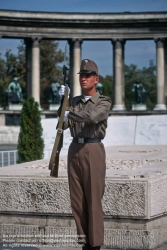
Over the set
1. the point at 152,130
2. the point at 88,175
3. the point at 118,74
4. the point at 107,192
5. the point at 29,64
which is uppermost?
the point at 29,64

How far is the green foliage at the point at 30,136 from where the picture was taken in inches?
1145

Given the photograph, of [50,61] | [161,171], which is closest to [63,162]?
[161,171]

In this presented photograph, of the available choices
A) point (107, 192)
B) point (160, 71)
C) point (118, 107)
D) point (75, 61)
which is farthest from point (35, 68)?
point (107, 192)

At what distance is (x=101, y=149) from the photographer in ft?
35.7

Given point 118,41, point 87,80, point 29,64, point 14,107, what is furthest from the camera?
point 29,64

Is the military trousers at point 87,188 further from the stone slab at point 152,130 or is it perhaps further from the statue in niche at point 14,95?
the statue in niche at point 14,95

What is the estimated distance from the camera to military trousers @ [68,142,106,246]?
1064 cm

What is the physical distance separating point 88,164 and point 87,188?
388mm

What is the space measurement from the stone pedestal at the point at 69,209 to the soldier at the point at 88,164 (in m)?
1.93

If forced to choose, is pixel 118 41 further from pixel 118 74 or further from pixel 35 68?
pixel 35 68

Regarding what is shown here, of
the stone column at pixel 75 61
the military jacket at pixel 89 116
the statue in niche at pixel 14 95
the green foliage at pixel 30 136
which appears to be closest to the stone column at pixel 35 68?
the stone column at pixel 75 61

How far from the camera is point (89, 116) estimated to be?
1057 cm

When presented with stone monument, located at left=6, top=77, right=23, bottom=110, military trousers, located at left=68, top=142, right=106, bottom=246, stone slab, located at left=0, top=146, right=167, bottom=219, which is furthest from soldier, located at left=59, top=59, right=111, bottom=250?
stone monument, located at left=6, top=77, right=23, bottom=110

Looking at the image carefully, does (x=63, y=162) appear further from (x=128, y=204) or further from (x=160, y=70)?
(x=160, y=70)
